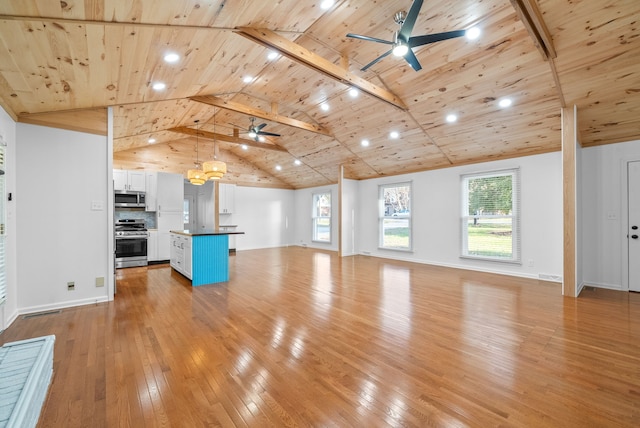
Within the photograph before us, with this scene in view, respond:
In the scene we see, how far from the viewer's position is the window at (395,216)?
7492 mm

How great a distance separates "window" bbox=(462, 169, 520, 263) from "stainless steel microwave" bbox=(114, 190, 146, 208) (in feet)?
25.3

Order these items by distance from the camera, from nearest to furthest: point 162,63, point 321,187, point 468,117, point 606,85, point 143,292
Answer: point 162,63 → point 606,85 → point 143,292 → point 468,117 → point 321,187

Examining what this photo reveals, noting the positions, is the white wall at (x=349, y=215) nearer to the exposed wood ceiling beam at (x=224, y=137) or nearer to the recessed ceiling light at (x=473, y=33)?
the exposed wood ceiling beam at (x=224, y=137)

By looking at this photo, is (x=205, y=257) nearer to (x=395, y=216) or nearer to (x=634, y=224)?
(x=395, y=216)

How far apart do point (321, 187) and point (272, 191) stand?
1953 mm

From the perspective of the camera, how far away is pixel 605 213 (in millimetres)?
4750

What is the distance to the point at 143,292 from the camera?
4.45m

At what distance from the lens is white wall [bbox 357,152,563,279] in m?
5.13

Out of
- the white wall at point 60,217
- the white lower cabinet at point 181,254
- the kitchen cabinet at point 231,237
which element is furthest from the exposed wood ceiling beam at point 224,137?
the kitchen cabinet at point 231,237

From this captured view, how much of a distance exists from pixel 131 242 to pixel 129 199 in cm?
109

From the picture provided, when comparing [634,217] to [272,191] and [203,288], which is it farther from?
[272,191]

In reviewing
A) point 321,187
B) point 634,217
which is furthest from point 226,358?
point 321,187

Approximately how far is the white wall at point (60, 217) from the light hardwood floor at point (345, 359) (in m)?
0.39

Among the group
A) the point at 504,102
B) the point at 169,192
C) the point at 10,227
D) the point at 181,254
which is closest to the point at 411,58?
the point at 504,102
